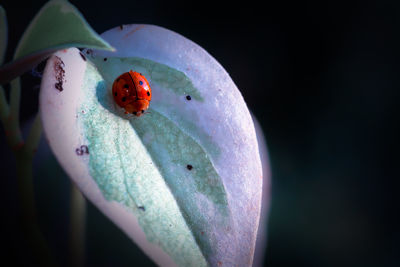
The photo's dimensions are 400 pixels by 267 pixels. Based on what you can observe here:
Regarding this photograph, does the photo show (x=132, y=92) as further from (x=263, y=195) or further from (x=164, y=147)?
(x=263, y=195)

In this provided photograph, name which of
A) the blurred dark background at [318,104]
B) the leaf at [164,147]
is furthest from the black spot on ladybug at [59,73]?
the blurred dark background at [318,104]

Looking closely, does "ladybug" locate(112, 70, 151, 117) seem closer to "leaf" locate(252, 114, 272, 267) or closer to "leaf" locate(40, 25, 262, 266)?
"leaf" locate(40, 25, 262, 266)

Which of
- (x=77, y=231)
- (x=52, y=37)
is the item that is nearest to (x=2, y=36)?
(x=52, y=37)

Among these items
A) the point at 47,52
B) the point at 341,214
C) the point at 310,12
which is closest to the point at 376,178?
the point at 341,214

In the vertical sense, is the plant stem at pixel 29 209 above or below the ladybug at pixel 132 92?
below

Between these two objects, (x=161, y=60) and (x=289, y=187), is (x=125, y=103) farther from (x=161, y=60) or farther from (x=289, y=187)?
(x=289, y=187)

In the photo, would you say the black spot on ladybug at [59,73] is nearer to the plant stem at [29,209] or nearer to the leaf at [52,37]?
the leaf at [52,37]
